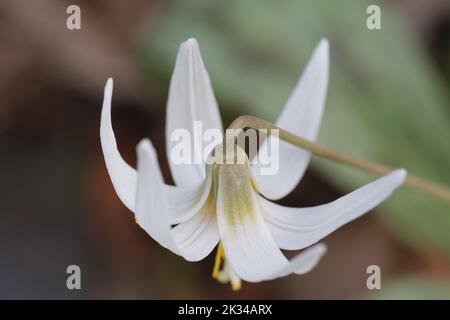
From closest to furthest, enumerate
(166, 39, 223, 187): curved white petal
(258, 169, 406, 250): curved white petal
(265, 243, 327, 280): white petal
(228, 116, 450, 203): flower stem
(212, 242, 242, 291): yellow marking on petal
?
(265, 243, 327, 280): white petal
(258, 169, 406, 250): curved white petal
(228, 116, 450, 203): flower stem
(212, 242, 242, 291): yellow marking on petal
(166, 39, 223, 187): curved white petal

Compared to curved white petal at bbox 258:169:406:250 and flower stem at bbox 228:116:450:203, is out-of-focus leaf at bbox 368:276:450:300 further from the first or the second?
curved white petal at bbox 258:169:406:250

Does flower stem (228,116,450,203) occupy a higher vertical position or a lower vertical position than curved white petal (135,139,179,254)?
higher

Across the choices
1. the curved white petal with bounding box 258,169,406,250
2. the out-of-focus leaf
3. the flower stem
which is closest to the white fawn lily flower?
the curved white petal with bounding box 258,169,406,250

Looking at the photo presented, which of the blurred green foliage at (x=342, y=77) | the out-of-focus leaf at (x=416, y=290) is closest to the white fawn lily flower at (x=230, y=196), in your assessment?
the blurred green foliage at (x=342, y=77)

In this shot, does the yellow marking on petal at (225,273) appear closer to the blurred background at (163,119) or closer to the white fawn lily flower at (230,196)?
the white fawn lily flower at (230,196)
